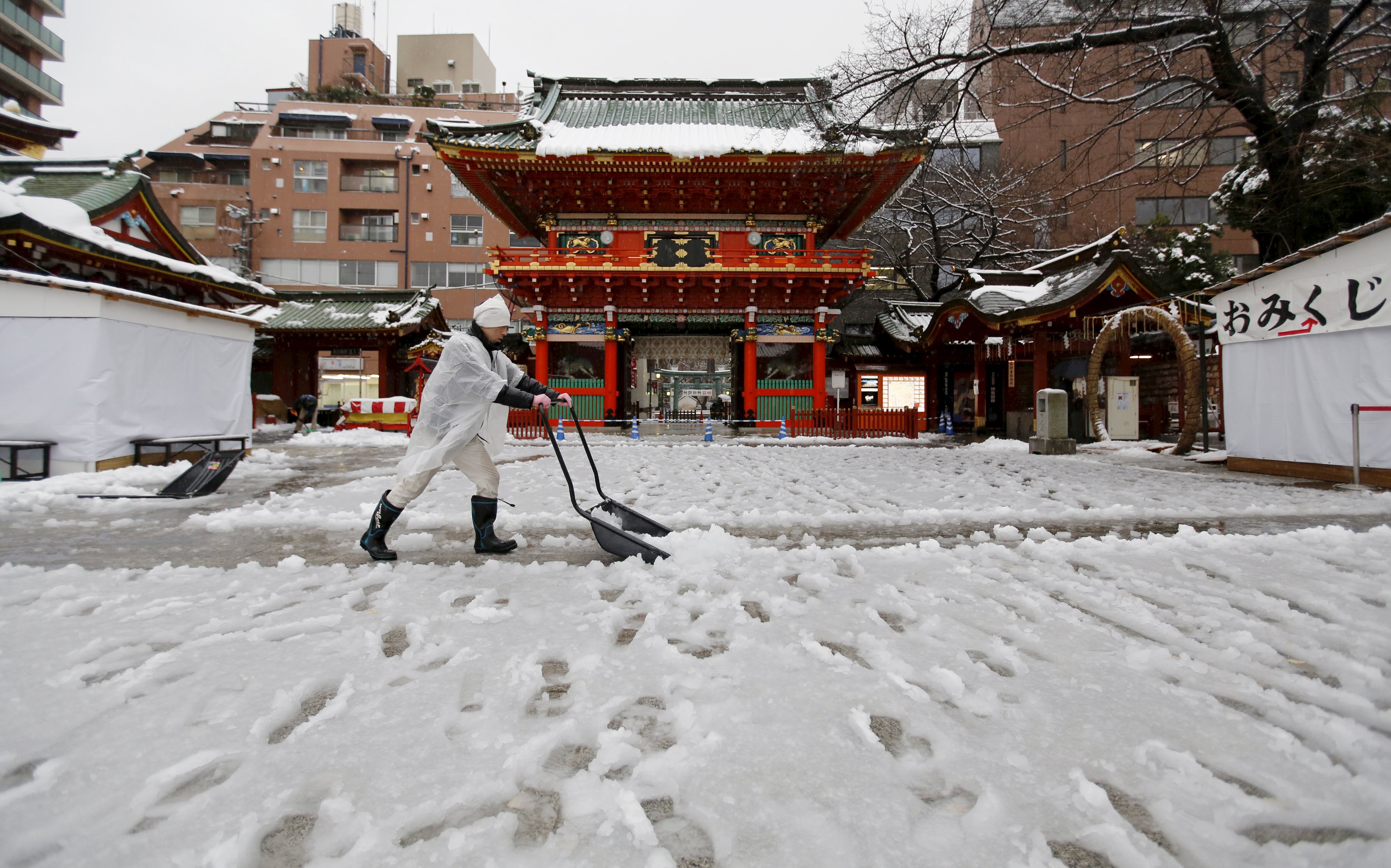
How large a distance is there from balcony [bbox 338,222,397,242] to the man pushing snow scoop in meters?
30.7

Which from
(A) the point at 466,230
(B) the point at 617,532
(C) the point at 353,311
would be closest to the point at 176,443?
(B) the point at 617,532

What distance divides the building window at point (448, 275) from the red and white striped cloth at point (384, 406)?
13.7 metres

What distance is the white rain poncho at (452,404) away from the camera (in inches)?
142

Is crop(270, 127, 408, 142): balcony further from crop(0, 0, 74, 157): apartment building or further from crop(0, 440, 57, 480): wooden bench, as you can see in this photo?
crop(0, 440, 57, 480): wooden bench

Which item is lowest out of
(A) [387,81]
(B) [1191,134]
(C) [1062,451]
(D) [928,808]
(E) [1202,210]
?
(D) [928,808]

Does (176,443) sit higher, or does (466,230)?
(466,230)

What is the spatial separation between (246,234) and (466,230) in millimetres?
9973

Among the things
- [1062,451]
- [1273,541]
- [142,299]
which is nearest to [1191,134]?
[1062,451]

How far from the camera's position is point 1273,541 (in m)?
3.91

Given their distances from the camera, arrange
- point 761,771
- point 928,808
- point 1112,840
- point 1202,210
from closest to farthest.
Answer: point 1112,840
point 928,808
point 761,771
point 1202,210

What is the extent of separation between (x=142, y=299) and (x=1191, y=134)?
15.6 meters

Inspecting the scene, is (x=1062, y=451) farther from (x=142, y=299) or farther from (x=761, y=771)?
(x=142, y=299)

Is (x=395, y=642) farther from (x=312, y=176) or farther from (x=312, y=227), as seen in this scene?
(x=312, y=176)

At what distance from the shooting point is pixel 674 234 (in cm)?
1811
